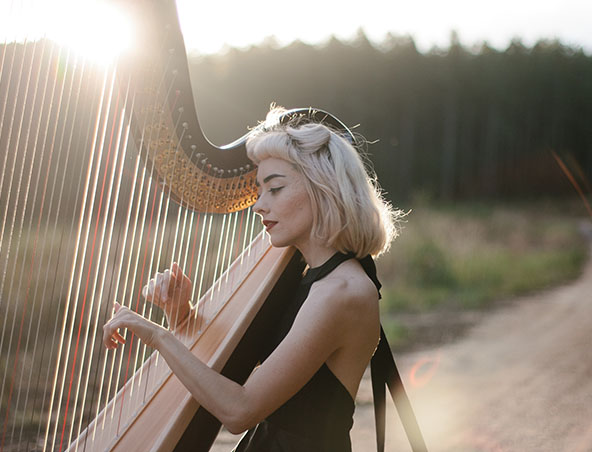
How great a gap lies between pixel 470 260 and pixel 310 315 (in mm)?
7720

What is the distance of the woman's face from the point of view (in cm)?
163

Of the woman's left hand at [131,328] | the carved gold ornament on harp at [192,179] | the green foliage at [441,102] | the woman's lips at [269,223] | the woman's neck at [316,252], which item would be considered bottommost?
the woman's left hand at [131,328]

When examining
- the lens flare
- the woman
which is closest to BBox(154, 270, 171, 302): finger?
the woman

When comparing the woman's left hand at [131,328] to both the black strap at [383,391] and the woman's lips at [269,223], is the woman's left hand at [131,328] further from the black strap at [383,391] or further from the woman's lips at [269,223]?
the black strap at [383,391]

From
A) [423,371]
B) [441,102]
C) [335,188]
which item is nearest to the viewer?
[335,188]

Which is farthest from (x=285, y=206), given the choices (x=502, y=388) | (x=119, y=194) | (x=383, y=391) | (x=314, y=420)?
(x=502, y=388)

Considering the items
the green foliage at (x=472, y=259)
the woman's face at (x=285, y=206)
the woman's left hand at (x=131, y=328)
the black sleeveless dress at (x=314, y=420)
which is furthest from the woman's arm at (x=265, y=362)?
the green foliage at (x=472, y=259)

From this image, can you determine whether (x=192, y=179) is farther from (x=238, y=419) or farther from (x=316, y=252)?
(x=238, y=419)

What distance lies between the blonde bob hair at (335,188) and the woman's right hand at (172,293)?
47 cm

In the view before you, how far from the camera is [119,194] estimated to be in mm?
1579

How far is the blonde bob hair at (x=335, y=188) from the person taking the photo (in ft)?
5.24


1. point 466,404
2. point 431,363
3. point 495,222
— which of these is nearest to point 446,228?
point 495,222

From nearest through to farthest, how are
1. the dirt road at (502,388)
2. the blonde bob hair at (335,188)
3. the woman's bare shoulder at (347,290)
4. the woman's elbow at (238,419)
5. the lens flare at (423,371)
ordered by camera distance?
1. the woman's elbow at (238,419)
2. the woman's bare shoulder at (347,290)
3. the blonde bob hair at (335,188)
4. the dirt road at (502,388)
5. the lens flare at (423,371)

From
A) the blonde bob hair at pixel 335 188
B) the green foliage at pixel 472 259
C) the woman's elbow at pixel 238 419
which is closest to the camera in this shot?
the woman's elbow at pixel 238 419
